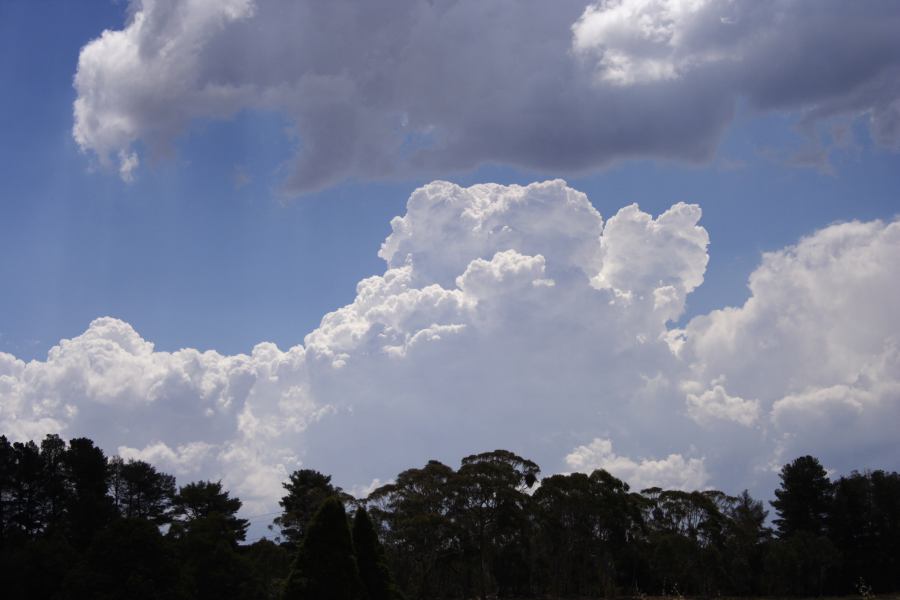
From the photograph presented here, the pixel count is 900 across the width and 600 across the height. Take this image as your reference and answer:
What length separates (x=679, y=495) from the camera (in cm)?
8069

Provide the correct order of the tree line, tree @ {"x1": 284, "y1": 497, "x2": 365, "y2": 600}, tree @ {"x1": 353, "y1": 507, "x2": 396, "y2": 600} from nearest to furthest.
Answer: tree @ {"x1": 284, "y1": 497, "x2": 365, "y2": 600} → tree @ {"x1": 353, "y1": 507, "x2": 396, "y2": 600} → the tree line

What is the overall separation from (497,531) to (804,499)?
1531 inches

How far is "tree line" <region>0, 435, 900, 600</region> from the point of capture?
57.8m

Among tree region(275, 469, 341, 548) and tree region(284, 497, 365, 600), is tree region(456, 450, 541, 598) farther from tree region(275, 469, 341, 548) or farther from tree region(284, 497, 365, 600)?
tree region(284, 497, 365, 600)

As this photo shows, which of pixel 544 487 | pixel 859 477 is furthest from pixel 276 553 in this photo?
pixel 859 477

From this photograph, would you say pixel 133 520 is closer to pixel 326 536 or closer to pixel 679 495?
pixel 326 536

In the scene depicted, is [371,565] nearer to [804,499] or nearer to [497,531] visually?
[497,531]

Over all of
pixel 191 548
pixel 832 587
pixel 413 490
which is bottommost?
pixel 832 587

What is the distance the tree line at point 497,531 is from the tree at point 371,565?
15.0 m

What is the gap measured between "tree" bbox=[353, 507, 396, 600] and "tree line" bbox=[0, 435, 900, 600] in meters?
15.0

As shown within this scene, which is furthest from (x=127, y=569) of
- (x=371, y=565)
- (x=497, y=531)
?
(x=497, y=531)

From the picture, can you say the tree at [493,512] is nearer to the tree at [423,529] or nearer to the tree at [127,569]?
the tree at [423,529]

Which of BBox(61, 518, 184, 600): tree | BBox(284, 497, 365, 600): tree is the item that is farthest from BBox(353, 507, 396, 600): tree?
BBox(61, 518, 184, 600): tree

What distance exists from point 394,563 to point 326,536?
33536 millimetres
